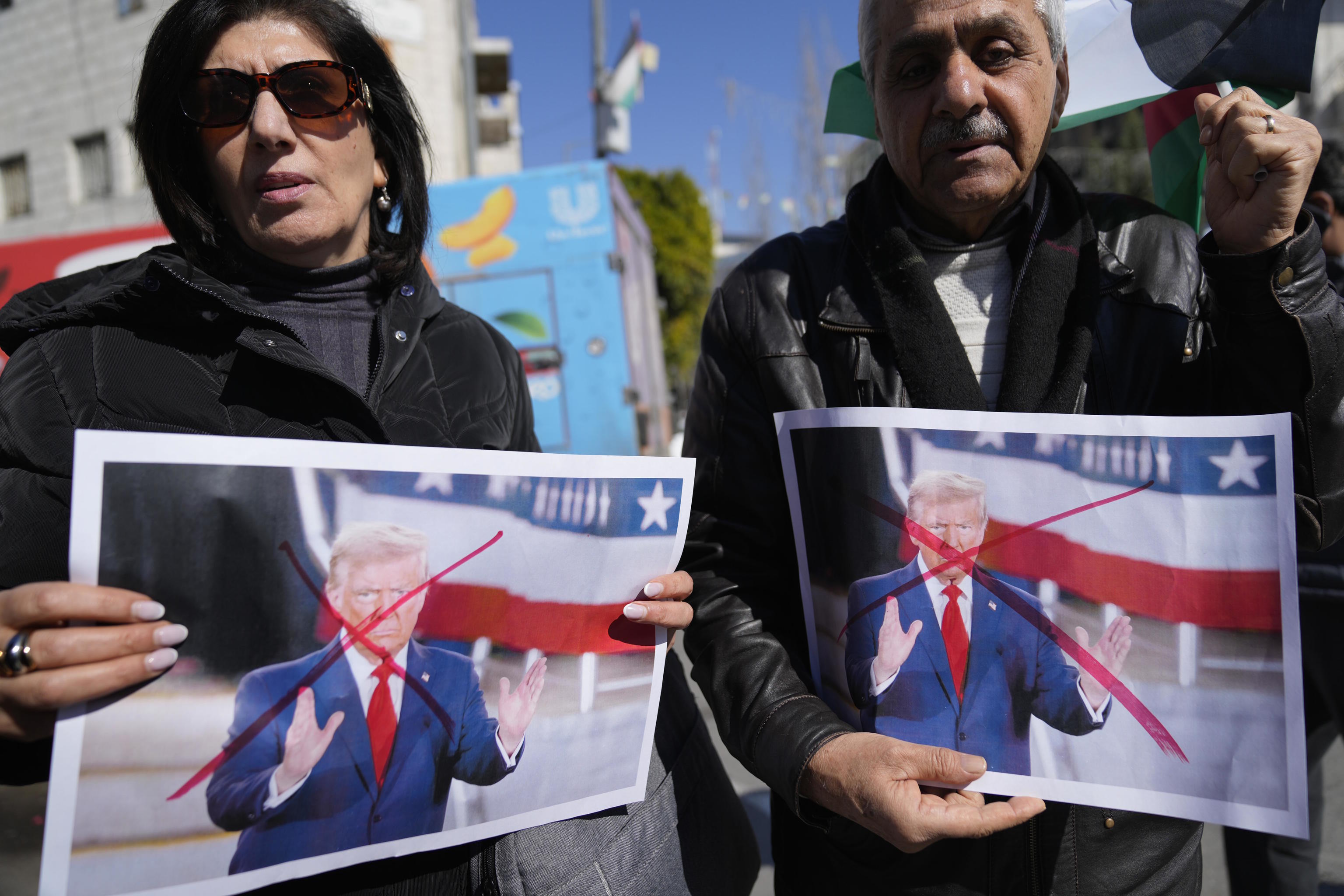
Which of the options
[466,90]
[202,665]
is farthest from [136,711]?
[466,90]

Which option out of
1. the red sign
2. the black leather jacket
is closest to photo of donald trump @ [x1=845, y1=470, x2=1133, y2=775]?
the black leather jacket

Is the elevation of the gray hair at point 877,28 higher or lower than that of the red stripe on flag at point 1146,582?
higher

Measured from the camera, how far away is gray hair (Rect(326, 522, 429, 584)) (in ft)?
3.38

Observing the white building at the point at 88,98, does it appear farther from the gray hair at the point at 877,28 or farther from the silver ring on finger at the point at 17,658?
the silver ring on finger at the point at 17,658

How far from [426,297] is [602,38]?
1356 centimetres

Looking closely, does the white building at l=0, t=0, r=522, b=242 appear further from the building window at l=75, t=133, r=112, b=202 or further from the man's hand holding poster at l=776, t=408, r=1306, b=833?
the man's hand holding poster at l=776, t=408, r=1306, b=833

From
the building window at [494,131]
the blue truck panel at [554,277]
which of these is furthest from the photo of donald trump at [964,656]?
the building window at [494,131]

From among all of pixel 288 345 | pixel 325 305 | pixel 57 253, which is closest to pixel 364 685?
pixel 288 345

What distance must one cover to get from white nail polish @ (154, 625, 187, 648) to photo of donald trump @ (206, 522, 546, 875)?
8cm

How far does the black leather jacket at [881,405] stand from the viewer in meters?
1.15

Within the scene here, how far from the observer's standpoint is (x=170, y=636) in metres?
0.94

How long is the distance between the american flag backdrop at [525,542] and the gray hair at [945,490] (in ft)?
1.08

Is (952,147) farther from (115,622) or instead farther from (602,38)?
(602,38)

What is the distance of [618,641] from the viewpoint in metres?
1.24
